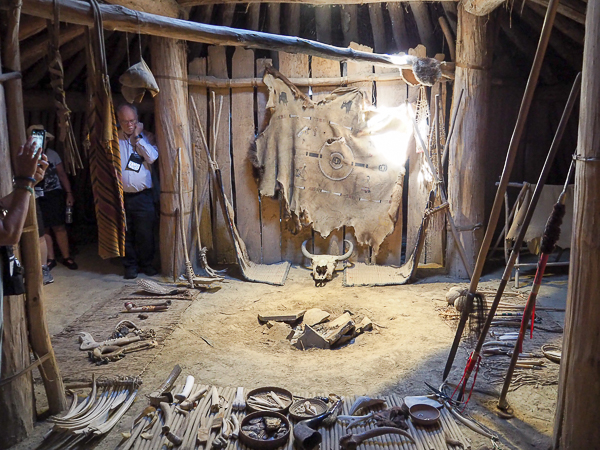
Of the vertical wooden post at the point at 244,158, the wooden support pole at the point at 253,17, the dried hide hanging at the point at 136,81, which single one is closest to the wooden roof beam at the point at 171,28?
the dried hide hanging at the point at 136,81

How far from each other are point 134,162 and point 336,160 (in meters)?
2.12

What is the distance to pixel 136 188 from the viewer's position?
499 centimetres

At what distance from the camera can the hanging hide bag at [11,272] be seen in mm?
2188

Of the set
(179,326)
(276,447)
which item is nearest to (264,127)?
(179,326)

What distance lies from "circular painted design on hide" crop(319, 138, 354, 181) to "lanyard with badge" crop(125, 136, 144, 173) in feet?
6.24

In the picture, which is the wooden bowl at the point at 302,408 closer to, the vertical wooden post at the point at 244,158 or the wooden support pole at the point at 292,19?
the vertical wooden post at the point at 244,158

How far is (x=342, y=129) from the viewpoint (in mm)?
5258

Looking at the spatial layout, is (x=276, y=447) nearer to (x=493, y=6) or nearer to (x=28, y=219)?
(x=28, y=219)

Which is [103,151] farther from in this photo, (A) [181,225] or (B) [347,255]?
(B) [347,255]

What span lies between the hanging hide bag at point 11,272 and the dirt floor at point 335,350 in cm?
81

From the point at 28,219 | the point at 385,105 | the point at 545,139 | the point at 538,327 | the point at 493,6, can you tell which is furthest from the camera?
the point at 545,139

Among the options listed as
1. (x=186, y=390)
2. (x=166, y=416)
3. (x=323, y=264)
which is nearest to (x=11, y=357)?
(x=166, y=416)

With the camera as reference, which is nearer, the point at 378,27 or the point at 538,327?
the point at 538,327

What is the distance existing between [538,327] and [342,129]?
2748 millimetres
